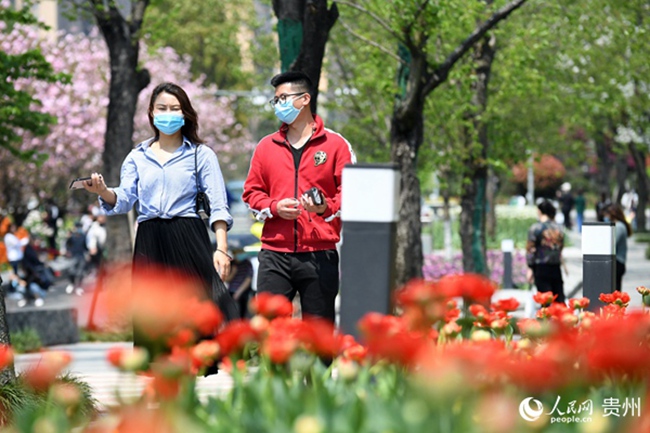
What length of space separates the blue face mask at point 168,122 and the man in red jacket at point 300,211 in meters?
0.44

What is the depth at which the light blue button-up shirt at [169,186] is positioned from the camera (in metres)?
6.80

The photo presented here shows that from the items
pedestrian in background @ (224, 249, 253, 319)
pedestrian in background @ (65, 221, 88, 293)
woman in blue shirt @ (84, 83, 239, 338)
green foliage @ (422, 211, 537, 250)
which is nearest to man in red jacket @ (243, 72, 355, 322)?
woman in blue shirt @ (84, 83, 239, 338)

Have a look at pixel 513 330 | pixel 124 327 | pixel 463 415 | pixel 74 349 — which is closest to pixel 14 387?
pixel 513 330

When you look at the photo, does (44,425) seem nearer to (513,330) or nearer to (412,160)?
(513,330)

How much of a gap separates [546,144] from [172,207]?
112 feet

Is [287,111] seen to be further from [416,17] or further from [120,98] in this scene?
[120,98]

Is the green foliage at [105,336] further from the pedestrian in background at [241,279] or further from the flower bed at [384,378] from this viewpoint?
the flower bed at [384,378]

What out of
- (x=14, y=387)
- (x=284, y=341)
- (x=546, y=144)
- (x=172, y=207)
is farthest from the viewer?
(x=546, y=144)

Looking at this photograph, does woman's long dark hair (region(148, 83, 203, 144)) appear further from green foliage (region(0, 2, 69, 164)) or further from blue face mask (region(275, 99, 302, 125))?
green foliage (region(0, 2, 69, 164))

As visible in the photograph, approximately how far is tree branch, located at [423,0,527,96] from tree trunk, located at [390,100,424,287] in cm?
131

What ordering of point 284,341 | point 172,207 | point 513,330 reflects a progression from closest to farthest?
1. point 284,341
2. point 513,330
3. point 172,207

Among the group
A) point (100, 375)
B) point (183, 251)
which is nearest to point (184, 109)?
point (183, 251)

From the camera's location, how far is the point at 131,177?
6891mm

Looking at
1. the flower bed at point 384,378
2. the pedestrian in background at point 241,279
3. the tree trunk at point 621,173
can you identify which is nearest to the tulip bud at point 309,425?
the flower bed at point 384,378
